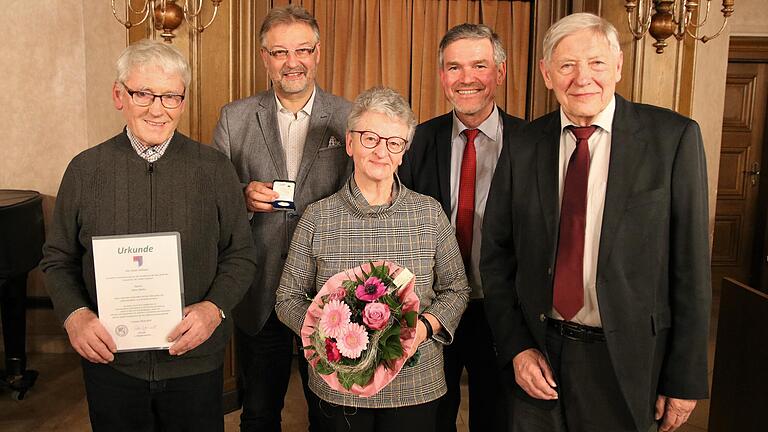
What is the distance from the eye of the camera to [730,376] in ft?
9.32

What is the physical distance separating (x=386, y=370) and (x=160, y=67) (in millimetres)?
1035

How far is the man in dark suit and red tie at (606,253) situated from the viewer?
175 centimetres

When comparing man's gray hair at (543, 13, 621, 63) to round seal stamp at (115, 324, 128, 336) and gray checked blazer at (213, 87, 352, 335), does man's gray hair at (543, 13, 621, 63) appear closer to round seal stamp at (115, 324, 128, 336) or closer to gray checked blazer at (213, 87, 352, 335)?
gray checked blazer at (213, 87, 352, 335)

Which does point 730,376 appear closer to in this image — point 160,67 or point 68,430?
point 160,67

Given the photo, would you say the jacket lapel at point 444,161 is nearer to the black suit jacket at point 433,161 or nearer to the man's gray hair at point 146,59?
the black suit jacket at point 433,161

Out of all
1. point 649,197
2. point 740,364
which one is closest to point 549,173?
point 649,197

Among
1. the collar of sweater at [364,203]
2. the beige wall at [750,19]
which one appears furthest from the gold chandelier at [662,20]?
the beige wall at [750,19]

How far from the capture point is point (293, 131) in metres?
2.51

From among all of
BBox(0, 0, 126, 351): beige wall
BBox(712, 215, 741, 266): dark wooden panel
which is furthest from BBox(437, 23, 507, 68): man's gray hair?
BBox(712, 215, 741, 266): dark wooden panel

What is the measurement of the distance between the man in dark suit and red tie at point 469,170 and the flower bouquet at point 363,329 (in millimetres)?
578

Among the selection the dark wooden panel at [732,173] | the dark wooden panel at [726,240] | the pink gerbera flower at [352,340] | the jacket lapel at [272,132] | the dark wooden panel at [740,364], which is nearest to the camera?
the pink gerbera flower at [352,340]

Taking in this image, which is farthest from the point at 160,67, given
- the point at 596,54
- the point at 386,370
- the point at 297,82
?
the point at 596,54

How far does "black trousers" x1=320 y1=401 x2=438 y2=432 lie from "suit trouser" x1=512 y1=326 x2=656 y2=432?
401 millimetres

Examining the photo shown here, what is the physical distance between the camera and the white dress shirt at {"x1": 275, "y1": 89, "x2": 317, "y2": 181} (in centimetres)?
250
